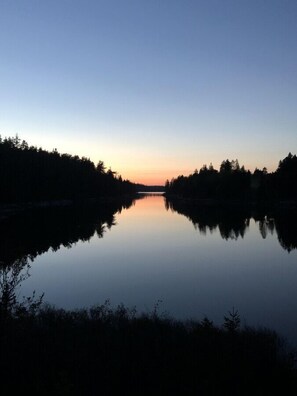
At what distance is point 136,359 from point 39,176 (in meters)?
102

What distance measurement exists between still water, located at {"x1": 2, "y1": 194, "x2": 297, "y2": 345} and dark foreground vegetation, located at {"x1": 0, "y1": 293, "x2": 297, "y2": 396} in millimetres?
3822

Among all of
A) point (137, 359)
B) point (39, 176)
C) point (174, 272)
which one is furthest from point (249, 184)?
point (137, 359)

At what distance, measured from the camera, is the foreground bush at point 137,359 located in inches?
383

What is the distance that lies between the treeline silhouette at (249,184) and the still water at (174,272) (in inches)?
2622

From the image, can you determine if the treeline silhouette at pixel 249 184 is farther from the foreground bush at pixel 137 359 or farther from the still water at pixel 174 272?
the foreground bush at pixel 137 359

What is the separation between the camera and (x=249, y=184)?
139 meters

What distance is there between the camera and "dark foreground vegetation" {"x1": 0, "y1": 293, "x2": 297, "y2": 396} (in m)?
9.73

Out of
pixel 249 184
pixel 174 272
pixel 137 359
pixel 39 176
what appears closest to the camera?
pixel 137 359

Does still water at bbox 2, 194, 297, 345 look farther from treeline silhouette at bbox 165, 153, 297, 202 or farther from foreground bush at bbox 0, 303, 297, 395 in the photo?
treeline silhouette at bbox 165, 153, 297, 202

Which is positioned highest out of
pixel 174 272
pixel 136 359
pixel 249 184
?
pixel 249 184

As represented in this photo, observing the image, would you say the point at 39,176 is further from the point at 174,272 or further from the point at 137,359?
the point at 137,359

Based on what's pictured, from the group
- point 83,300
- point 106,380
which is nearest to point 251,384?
point 106,380

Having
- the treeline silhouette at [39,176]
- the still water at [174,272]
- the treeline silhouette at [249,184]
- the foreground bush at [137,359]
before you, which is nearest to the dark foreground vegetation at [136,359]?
the foreground bush at [137,359]

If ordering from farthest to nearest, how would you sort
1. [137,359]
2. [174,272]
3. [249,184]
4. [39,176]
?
[249,184]
[39,176]
[174,272]
[137,359]
